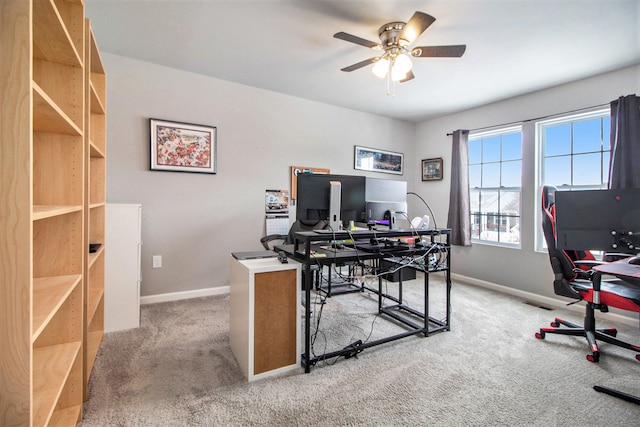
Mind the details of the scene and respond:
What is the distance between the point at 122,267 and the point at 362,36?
282 cm

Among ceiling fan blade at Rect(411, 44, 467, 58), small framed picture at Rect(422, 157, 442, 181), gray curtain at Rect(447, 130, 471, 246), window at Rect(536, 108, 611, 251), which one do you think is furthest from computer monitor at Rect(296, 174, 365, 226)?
small framed picture at Rect(422, 157, 442, 181)

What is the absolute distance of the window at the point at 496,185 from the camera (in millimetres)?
3707

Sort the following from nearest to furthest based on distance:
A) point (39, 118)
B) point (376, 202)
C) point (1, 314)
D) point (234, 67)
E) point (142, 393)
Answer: point (1, 314)
point (39, 118)
point (142, 393)
point (376, 202)
point (234, 67)

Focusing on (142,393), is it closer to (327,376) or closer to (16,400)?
(16,400)

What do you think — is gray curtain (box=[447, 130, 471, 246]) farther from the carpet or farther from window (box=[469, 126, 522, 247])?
the carpet

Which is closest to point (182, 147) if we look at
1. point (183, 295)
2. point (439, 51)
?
point (183, 295)

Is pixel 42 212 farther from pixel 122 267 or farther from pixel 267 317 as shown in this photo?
pixel 122 267

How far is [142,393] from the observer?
1.62 metres

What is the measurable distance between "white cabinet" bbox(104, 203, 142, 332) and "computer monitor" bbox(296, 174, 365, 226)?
4.98 ft

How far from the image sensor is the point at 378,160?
4598 millimetres

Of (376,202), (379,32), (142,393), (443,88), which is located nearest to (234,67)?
(379,32)

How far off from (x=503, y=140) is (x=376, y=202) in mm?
2834

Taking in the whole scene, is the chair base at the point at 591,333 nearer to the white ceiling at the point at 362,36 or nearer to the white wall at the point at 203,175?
the white ceiling at the point at 362,36

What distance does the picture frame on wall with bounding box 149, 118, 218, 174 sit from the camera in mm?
2996
